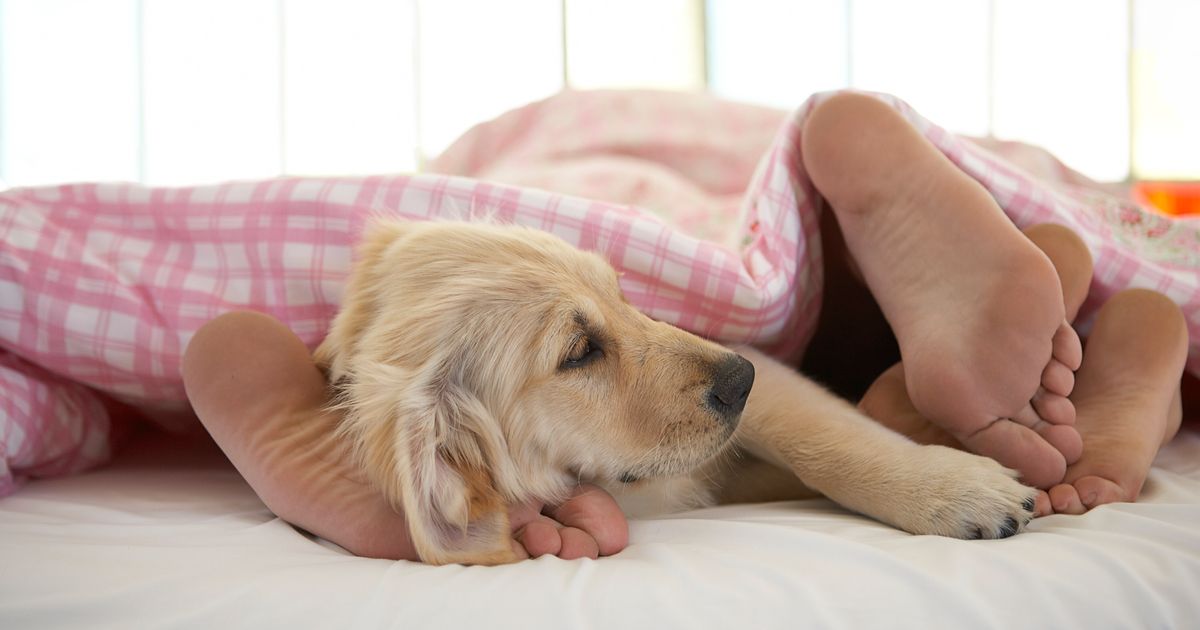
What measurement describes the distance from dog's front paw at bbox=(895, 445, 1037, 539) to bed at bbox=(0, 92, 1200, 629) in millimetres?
31

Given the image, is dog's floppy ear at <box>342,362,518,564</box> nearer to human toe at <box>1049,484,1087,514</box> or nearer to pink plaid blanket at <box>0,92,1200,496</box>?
pink plaid blanket at <box>0,92,1200,496</box>

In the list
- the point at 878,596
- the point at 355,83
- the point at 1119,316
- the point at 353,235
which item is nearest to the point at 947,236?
the point at 1119,316

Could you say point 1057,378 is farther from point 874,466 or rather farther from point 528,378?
point 528,378

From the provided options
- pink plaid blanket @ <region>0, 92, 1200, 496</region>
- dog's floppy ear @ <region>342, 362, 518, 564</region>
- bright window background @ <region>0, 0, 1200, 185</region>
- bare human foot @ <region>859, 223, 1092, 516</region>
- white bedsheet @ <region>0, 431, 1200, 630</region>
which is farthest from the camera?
bright window background @ <region>0, 0, 1200, 185</region>

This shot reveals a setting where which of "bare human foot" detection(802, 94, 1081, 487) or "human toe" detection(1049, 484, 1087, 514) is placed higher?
"bare human foot" detection(802, 94, 1081, 487)

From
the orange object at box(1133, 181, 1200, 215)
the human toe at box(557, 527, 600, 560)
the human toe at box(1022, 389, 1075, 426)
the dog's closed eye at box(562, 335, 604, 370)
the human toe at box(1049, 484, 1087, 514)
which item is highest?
the orange object at box(1133, 181, 1200, 215)

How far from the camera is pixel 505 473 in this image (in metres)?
1.03

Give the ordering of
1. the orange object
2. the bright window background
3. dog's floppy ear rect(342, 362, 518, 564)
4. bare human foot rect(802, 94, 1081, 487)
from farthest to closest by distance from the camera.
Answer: the bright window background, the orange object, bare human foot rect(802, 94, 1081, 487), dog's floppy ear rect(342, 362, 518, 564)

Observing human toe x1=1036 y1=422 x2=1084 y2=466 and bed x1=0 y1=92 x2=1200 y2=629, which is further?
human toe x1=1036 y1=422 x2=1084 y2=466

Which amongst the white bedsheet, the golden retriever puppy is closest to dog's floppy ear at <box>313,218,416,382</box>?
the golden retriever puppy

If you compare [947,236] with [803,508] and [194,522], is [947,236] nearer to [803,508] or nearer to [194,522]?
[803,508]

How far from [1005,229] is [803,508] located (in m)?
0.43

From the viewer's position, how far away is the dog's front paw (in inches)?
37.7

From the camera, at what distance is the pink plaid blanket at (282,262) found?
1274 mm
